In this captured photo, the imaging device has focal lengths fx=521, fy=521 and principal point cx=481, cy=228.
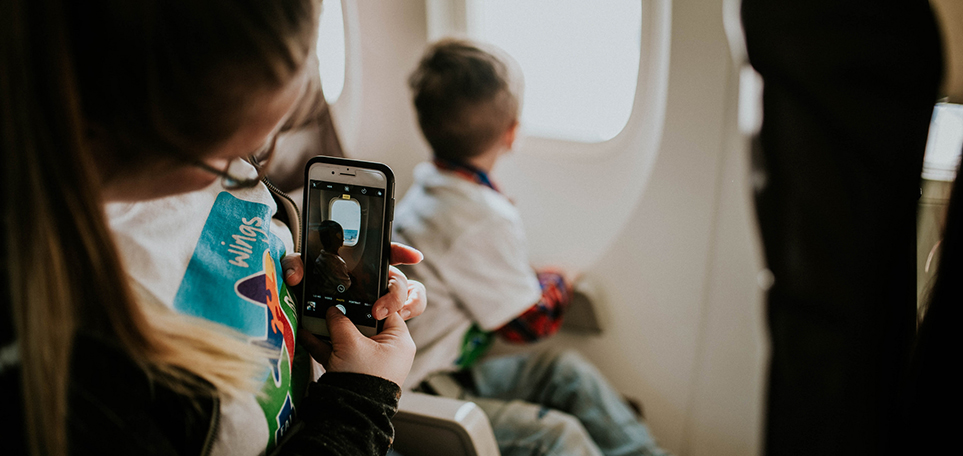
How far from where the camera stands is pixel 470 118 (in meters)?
0.97

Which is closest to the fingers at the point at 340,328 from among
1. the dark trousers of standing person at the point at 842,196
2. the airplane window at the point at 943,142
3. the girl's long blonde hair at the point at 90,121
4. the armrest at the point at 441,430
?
the girl's long blonde hair at the point at 90,121

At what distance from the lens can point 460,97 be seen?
957 millimetres

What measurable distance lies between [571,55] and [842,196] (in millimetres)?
854

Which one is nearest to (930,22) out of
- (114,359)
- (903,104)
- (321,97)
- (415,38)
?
(903,104)

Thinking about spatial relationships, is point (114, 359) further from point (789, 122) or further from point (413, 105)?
point (413, 105)

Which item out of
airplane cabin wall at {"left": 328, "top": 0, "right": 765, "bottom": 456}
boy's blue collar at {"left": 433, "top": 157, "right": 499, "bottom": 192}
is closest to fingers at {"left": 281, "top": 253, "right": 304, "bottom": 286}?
airplane cabin wall at {"left": 328, "top": 0, "right": 765, "bottom": 456}

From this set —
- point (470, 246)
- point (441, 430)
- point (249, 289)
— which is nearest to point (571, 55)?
point (470, 246)

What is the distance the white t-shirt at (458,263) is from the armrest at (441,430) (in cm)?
20

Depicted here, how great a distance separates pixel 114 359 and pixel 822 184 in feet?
1.75

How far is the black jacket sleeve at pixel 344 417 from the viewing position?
40 cm

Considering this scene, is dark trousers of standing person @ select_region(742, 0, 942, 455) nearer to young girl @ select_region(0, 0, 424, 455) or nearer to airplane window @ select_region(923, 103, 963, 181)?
airplane window @ select_region(923, 103, 963, 181)

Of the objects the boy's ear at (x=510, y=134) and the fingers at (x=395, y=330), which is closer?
the fingers at (x=395, y=330)

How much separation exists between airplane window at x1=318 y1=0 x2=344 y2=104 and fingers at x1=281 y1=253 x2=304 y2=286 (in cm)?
16

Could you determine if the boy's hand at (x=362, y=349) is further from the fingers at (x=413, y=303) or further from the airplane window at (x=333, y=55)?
the airplane window at (x=333, y=55)
